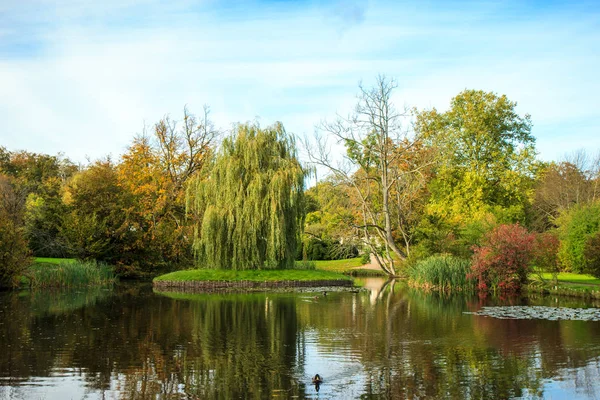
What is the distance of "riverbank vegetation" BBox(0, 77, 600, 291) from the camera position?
29297mm

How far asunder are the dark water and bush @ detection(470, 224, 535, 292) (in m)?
5.78

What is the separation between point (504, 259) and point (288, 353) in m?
16.7

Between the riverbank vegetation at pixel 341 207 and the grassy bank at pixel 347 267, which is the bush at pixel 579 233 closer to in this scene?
the riverbank vegetation at pixel 341 207

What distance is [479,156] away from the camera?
148 ft

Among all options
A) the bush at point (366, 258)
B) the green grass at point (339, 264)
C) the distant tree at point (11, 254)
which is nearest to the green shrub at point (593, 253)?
the bush at point (366, 258)

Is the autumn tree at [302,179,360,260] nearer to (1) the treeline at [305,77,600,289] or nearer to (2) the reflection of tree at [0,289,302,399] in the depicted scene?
(1) the treeline at [305,77,600,289]

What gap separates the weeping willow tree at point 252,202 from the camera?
32406 mm

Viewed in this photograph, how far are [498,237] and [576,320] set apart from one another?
31.1ft

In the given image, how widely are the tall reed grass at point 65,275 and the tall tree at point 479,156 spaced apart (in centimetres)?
2306

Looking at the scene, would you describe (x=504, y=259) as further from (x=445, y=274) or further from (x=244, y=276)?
(x=244, y=276)

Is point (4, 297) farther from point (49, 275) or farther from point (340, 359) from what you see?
point (340, 359)

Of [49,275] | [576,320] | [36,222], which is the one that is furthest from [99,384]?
[36,222]

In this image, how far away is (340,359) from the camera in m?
12.5

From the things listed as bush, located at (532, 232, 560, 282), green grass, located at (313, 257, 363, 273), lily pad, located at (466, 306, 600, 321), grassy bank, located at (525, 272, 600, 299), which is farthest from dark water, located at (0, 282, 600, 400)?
green grass, located at (313, 257, 363, 273)
